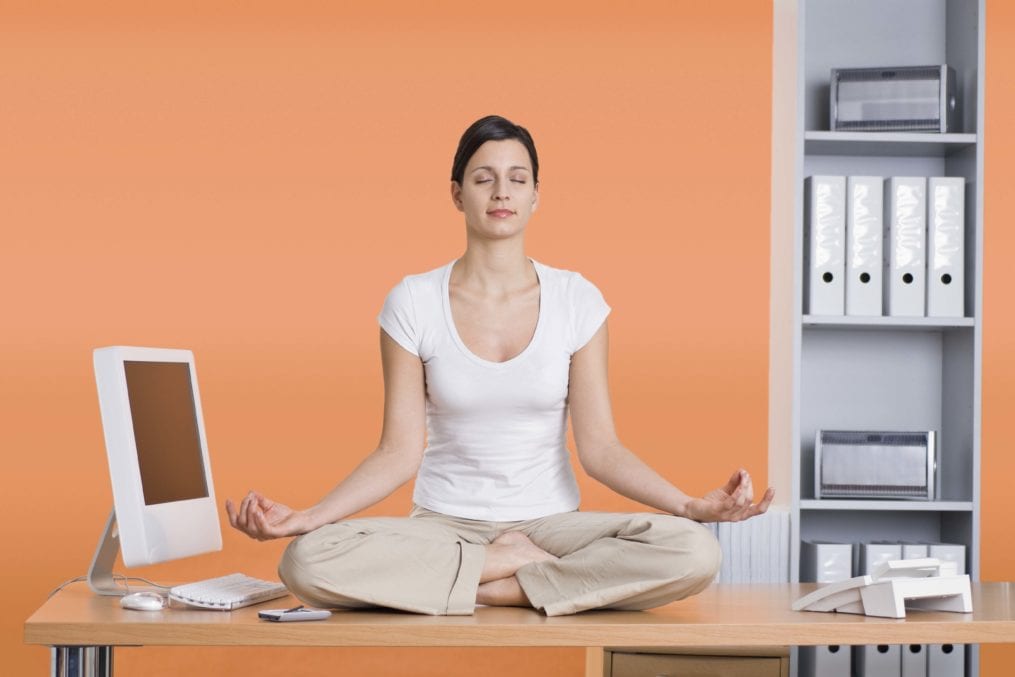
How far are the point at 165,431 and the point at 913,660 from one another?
191 centimetres

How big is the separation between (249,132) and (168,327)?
0.68 m

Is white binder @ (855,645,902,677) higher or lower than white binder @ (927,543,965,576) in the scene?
lower

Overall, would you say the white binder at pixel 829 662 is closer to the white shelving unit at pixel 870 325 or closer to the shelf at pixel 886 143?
the white shelving unit at pixel 870 325

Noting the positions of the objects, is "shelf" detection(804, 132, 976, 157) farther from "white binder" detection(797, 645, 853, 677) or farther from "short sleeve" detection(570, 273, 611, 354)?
"white binder" detection(797, 645, 853, 677)

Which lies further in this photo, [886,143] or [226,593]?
[886,143]

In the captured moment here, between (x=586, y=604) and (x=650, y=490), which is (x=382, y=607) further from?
(x=650, y=490)

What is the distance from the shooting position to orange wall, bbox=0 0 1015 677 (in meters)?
4.37

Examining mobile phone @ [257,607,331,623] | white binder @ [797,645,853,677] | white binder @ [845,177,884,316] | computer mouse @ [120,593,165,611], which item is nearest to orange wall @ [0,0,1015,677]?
white binder @ [845,177,884,316]

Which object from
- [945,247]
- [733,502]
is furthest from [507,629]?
[945,247]

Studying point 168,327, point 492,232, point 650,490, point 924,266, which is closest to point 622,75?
point 924,266

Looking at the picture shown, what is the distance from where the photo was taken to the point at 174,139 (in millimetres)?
4410

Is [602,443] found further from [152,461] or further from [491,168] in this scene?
[152,461]

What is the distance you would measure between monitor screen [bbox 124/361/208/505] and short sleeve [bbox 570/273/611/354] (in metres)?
0.76

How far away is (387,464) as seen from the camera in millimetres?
2576
